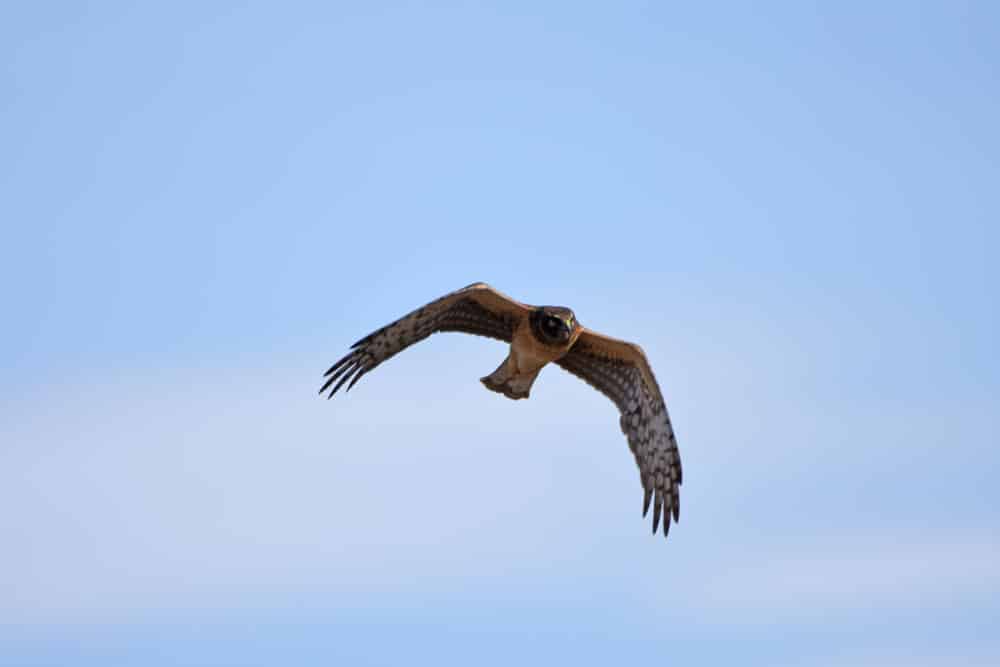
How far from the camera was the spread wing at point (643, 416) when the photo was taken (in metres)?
26.3

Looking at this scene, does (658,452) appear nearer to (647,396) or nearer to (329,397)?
(647,396)

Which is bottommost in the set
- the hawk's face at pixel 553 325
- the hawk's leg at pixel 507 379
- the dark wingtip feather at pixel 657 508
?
the dark wingtip feather at pixel 657 508

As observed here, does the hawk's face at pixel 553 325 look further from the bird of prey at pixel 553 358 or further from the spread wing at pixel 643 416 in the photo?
the spread wing at pixel 643 416

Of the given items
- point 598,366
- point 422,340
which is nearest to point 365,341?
point 422,340

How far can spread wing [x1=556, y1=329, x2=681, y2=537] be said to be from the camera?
26.3 meters

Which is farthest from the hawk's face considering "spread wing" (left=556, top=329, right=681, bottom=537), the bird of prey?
"spread wing" (left=556, top=329, right=681, bottom=537)

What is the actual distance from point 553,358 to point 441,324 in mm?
1426

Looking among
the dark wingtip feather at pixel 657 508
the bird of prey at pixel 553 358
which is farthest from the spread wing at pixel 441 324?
the dark wingtip feather at pixel 657 508

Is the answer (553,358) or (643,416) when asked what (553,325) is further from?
(643,416)

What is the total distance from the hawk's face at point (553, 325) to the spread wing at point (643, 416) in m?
1.20

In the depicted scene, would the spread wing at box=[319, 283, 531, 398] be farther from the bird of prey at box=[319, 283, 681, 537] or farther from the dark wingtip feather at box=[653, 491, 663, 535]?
the dark wingtip feather at box=[653, 491, 663, 535]

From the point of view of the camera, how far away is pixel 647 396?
86.7 ft

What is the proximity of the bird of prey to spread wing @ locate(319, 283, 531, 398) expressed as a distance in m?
0.01

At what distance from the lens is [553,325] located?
25.0m
